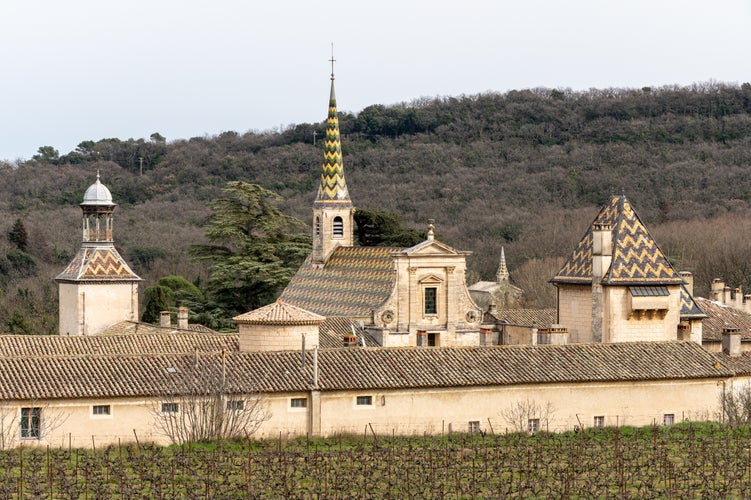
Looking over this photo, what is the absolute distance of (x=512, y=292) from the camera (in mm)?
85188

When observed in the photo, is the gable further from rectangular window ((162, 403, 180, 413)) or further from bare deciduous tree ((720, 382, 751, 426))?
rectangular window ((162, 403, 180, 413))

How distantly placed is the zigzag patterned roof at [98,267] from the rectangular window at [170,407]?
18.7 m

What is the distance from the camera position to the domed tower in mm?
55188

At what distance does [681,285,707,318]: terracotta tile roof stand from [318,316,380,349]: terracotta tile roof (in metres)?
9.41

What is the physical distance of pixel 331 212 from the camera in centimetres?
6347

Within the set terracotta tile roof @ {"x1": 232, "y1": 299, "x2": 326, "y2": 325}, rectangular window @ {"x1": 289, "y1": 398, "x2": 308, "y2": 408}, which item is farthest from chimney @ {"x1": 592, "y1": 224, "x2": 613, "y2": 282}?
rectangular window @ {"x1": 289, "y1": 398, "x2": 308, "y2": 408}

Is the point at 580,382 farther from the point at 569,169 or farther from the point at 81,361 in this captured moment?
the point at 569,169

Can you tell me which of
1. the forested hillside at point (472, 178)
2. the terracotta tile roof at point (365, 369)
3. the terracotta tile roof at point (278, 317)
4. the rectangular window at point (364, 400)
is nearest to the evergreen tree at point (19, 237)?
the forested hillside at point (472, 178)

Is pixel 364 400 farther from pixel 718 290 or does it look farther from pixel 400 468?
pixel 718 290

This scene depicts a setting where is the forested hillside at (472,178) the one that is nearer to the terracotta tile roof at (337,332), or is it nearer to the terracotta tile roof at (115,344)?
the terracotta tile roof at (337,332)

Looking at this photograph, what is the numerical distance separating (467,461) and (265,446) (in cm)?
490

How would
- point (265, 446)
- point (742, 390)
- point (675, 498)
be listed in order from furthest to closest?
point (742, 390) → point (265, 446) → point (675, 498)

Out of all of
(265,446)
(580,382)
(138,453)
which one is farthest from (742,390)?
(138,453)

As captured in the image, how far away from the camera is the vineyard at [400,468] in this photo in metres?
30.1
